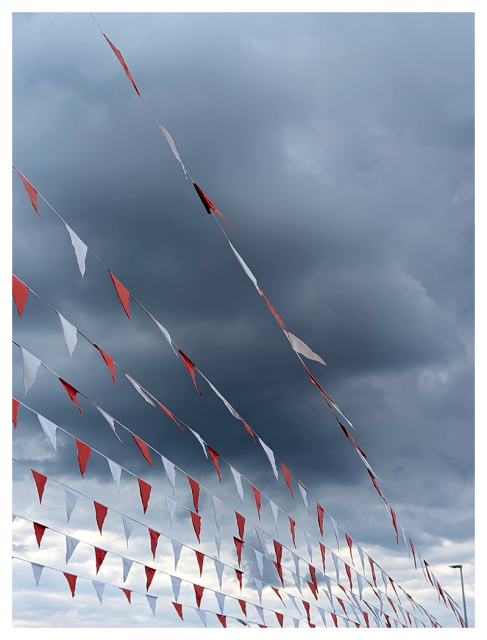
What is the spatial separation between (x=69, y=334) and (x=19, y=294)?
574 mm

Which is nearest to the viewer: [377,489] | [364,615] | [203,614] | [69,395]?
[69,395]

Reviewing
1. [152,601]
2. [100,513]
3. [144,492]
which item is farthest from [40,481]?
[152,601]

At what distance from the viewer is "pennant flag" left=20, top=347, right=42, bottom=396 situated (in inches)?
162

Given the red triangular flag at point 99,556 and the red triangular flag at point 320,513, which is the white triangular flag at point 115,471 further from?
the red triangular flag at point 320,513

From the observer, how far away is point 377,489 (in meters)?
8.17

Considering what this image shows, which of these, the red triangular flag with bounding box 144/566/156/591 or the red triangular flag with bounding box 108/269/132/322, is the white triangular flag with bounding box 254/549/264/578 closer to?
the red triangular flag with bounding box 144/566/156/591

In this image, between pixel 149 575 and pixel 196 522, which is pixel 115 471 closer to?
pixel 196 522

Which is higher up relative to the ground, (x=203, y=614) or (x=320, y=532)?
(x=320, y=532)

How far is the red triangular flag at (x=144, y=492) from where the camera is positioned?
6601 mm

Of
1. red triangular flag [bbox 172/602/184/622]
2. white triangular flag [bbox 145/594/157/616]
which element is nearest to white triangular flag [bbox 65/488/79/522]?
white triangular flag [bbox 145/594/157/616]

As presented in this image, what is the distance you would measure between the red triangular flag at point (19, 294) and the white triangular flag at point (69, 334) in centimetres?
39
